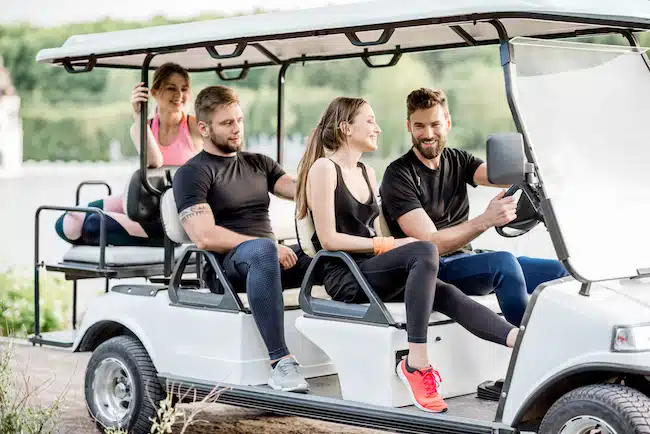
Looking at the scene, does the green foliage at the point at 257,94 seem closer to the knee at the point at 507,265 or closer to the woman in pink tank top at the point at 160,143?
the woman in pink tank top at the point at 160,143

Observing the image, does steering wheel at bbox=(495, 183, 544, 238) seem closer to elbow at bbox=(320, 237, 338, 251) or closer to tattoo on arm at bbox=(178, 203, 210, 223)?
elbow at bbox=(320, 237, 338, 251)

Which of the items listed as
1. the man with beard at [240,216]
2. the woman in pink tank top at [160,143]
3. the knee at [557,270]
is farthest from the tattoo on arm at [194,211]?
the knee at [557,270]

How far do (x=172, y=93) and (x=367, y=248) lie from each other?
2.08m

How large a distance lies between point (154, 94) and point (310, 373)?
193 cm

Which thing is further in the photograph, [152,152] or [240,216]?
[152,152]

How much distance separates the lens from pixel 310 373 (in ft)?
17.3

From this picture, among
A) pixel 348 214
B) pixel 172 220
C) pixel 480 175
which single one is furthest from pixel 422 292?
→ pixel 172 220

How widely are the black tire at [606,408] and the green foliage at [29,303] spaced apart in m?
5.79

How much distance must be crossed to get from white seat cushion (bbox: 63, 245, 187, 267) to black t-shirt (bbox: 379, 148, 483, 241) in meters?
1.98

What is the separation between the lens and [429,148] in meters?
5.11

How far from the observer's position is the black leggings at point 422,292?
4.47 m

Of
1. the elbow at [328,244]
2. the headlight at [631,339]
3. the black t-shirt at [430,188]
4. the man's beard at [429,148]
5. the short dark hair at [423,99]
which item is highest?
the short dark hair at [423,99]

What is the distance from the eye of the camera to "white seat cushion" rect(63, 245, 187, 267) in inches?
258

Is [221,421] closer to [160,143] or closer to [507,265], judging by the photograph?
[160,143]
